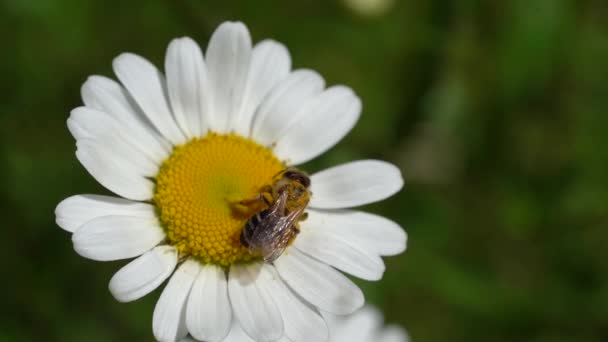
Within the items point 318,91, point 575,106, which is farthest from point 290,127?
point 575,106

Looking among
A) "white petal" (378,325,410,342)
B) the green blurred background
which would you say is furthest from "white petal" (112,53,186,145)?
"white petal" (378,325,410,342)

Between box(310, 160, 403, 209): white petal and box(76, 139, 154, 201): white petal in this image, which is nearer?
box(76, 139, 154, 201): white petal

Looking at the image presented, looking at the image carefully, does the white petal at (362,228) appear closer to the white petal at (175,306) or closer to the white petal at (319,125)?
the white petal at (319,125)

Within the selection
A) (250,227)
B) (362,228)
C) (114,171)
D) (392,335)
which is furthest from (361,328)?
(114,171)

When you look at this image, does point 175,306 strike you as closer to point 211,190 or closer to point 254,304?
point 254,304

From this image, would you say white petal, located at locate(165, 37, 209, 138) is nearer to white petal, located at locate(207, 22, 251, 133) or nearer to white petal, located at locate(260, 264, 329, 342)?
white petal, located at locate(207, 22, 251, 133)
